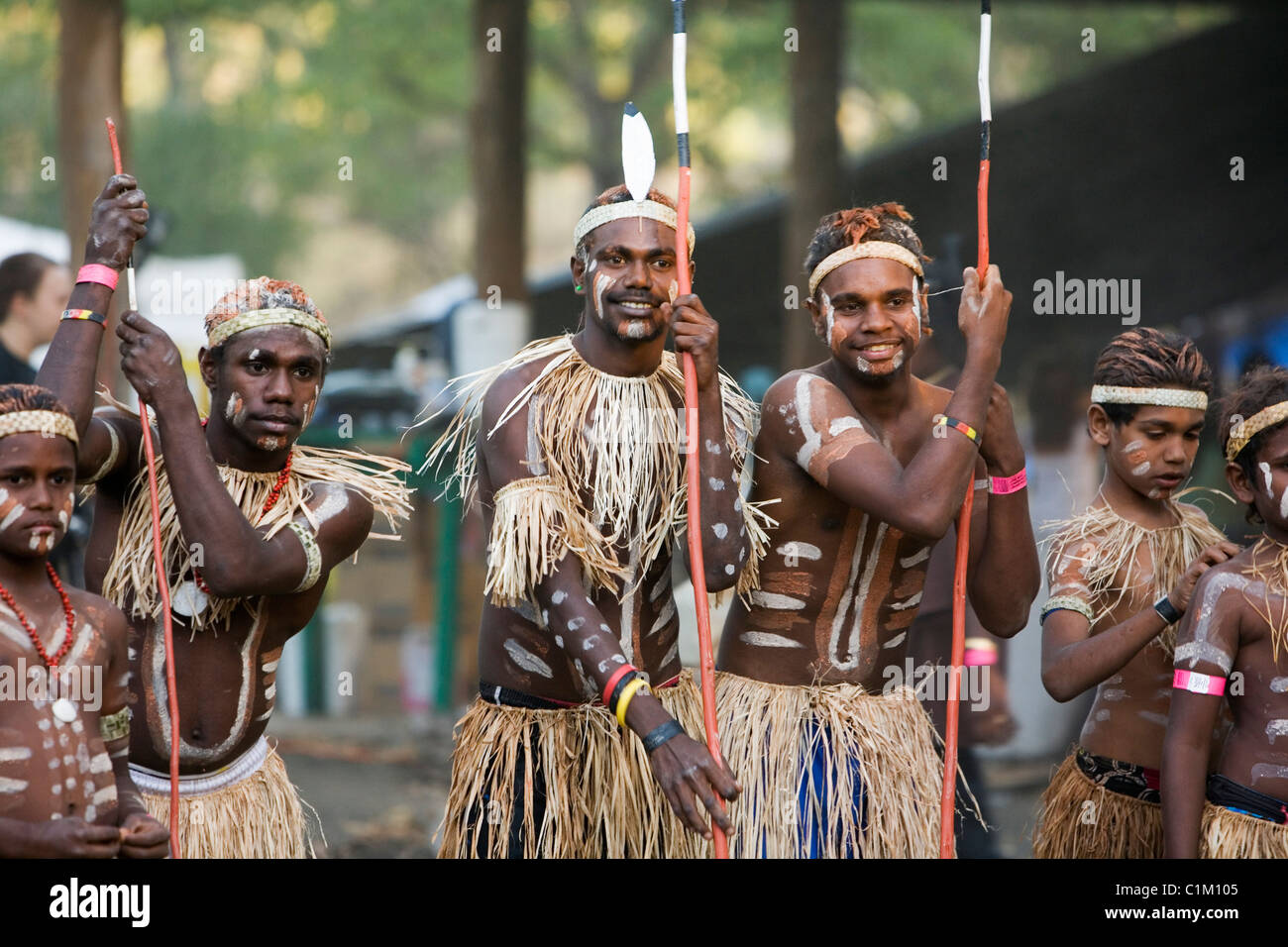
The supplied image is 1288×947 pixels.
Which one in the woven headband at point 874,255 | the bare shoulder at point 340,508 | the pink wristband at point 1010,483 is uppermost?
the woven headband at point 874,255

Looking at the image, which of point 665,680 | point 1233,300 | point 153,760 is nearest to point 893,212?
point 665,680

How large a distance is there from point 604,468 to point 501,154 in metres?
5.88

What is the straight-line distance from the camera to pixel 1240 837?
9.78ft

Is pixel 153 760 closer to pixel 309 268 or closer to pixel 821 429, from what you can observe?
pixel 821 429

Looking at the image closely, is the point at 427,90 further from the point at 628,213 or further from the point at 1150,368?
the point at 1150,368

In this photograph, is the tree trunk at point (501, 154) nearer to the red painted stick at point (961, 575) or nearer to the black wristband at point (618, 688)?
the red painted stick at point (961, 575)

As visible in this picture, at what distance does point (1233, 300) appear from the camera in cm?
1035

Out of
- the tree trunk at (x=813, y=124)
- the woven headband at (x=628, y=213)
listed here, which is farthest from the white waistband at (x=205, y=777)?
the tree trunk at (x=813, y=124)

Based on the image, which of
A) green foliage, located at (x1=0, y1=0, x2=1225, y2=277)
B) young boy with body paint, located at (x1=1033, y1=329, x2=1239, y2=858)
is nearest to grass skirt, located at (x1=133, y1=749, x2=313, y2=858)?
young boy with body paint, located at (x1=1033, y1=329, x2=1239, y2=858)

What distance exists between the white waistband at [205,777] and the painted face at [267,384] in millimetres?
723

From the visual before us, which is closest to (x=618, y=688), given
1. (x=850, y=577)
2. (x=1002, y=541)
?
(x=850, y=577)

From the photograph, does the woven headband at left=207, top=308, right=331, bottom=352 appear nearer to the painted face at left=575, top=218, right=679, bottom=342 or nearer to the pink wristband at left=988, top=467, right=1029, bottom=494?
the painted face at left=575, top=218, right=679, bottom=342

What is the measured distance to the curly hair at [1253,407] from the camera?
3.10 metres

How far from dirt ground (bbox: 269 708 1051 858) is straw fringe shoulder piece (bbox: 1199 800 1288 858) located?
8.40 feet
